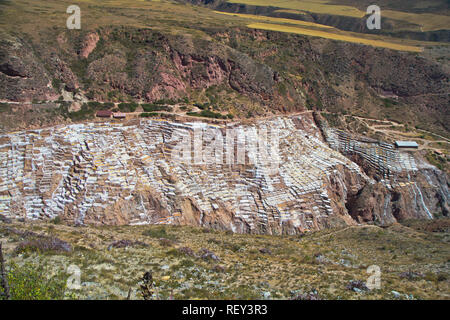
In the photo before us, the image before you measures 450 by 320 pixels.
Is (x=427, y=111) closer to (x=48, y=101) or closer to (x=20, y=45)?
(x=48, y=101)

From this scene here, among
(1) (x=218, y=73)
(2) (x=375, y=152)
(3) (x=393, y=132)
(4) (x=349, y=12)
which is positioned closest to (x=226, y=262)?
(1) (x=218, y=73)

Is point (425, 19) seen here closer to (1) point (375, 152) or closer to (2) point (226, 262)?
(1) point (375, 152)

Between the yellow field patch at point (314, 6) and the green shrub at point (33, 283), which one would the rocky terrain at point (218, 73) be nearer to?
the green shrub at point (33, 283)
